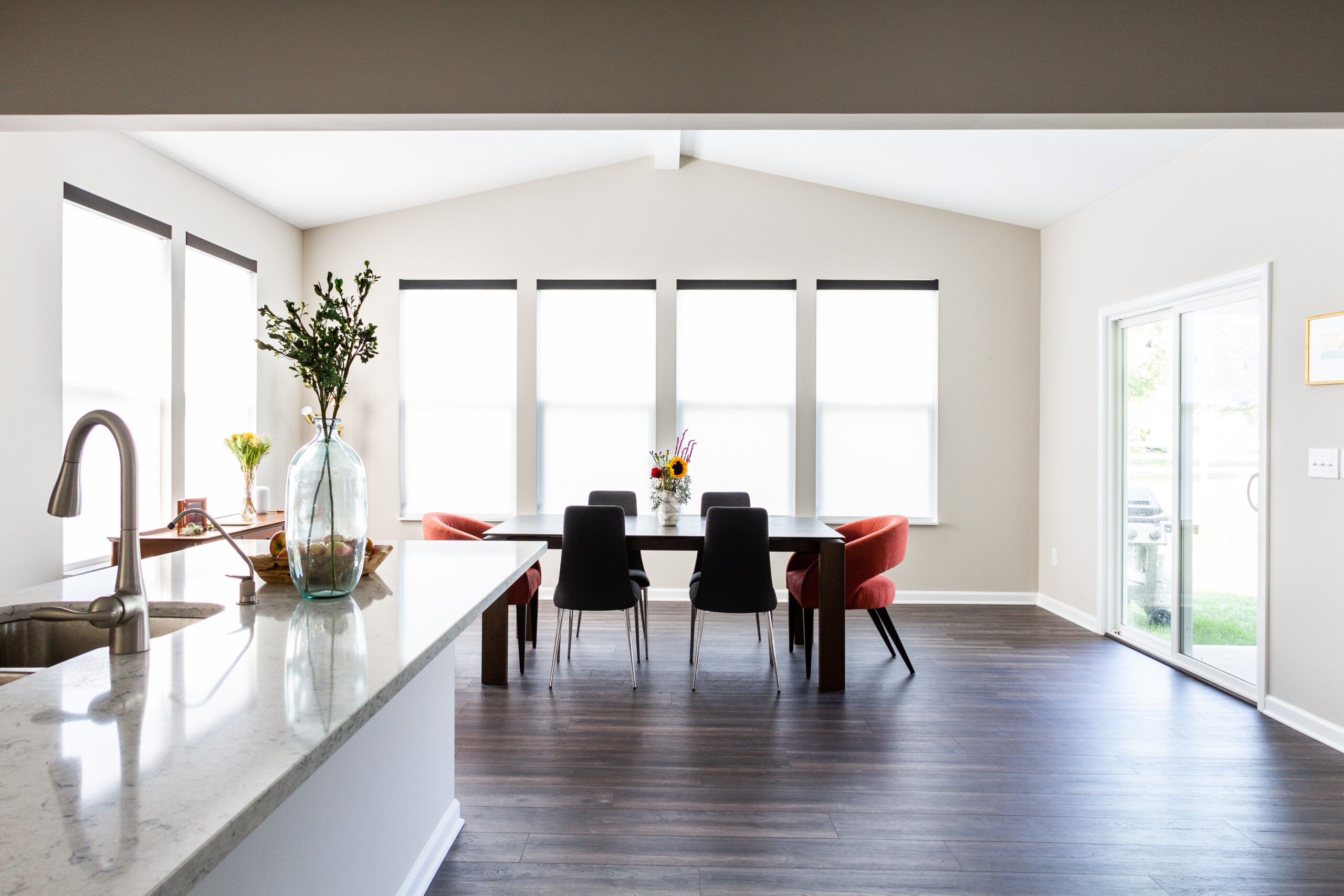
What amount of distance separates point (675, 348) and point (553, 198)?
4.94 feet

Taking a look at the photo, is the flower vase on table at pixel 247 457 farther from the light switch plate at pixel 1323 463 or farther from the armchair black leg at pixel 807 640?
the light switch plate at pixel 1323 463

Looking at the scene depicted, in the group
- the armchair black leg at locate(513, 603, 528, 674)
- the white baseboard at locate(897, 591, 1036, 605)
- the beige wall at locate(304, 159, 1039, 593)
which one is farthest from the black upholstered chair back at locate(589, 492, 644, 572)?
the white baseboard at locate(897, 591, 1036, 605)

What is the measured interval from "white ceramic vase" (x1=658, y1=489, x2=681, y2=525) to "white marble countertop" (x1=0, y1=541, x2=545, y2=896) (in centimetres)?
269

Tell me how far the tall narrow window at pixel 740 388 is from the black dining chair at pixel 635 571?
97 centimetres

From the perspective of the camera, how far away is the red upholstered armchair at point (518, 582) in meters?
4.07

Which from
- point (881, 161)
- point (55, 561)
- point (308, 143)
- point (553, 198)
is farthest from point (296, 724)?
point (553, 198)

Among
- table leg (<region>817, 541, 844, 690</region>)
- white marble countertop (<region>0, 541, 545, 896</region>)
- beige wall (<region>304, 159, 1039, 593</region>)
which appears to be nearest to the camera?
white marble countertop (<region>0, 541, 545, 896</region>)

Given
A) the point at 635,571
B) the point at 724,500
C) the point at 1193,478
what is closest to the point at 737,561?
the point at 635,571

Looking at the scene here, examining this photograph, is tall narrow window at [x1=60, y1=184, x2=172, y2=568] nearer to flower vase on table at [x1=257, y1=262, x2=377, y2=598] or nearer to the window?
flower vase on table at [x1=257, y1=262, x2=377, y2=598]

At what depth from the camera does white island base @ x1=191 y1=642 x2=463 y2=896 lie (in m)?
1.27

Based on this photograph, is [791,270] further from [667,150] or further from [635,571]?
[635,571]

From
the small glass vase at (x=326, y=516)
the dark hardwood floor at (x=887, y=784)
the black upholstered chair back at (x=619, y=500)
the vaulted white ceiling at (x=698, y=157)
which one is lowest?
the dark hardwood floor at (x=887, y=784)

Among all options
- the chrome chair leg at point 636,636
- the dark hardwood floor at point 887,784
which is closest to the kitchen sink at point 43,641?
the dark hardwood floor at point 887,784

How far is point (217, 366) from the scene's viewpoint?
502cm
